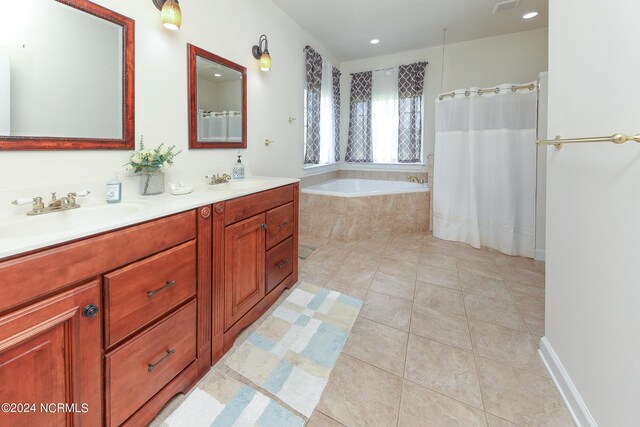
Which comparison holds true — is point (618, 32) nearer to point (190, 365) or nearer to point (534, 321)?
point (534, 321)

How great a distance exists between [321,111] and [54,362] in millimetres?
3684

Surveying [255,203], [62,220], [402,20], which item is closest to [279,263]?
[255,203]

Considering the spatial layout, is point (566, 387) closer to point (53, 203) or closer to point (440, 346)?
point (440, 346)

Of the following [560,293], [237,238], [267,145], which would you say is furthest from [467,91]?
[237,238]

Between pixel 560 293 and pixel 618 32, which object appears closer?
pixel 618 32

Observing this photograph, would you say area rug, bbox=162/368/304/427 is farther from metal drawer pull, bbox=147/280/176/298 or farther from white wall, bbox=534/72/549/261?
white wall, bbox=534/72/549/261

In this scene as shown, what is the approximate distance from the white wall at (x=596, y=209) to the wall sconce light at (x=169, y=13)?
187 cm

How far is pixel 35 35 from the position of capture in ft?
3.73

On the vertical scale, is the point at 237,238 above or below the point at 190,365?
above

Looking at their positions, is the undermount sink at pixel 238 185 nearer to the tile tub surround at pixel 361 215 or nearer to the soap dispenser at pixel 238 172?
the soap dispenser at pixel 238 172

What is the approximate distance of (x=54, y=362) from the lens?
30.6 inches

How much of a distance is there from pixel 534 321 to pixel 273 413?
1674 mm

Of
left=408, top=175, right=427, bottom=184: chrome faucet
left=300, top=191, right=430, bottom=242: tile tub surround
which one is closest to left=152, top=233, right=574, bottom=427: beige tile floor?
left=300, top=191, right=430, bottom=242: tile tub surround

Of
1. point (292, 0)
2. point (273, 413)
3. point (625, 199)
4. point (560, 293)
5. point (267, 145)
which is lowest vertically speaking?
point (273, 413)
